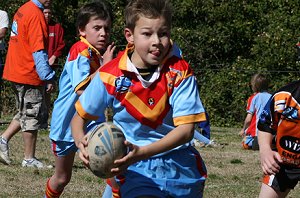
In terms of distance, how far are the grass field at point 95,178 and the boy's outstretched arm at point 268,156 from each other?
2611mm

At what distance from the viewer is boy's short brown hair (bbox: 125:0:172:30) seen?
475 cm

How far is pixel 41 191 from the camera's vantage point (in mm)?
8352

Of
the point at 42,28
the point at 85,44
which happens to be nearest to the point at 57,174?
the point at 85,44

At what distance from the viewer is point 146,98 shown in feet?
15.7

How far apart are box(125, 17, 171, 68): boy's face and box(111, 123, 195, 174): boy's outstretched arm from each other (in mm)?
420

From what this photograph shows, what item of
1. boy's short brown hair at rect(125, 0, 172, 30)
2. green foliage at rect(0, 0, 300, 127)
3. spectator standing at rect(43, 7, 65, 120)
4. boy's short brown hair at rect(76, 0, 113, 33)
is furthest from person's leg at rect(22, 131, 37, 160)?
green foliage at rect(0, 0, 300, 127)

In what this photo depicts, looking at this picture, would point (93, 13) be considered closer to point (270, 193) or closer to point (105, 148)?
point (270, 193)

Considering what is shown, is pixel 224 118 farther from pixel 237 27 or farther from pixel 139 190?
pixel 139 190

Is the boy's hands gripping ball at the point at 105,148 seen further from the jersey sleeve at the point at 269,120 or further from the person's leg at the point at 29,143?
the person's leg at the point at 29,143

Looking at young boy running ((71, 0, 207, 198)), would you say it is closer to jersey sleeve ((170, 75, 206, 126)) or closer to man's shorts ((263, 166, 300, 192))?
jersey sleeve ((170, 75, 206, 126))

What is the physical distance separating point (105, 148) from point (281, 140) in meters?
1.89

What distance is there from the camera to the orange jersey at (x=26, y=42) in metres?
9.86

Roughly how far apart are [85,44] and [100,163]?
2.46 meters

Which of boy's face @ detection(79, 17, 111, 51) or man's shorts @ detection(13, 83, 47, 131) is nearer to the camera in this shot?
boy's face @ detection(79, 17, 111, 51)
